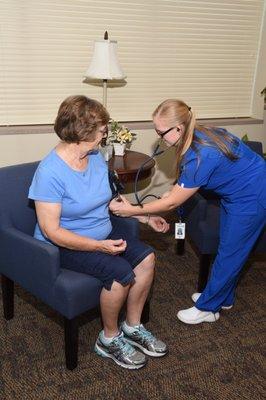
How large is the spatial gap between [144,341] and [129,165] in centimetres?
110

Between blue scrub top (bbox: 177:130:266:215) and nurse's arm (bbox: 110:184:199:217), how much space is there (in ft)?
0.13

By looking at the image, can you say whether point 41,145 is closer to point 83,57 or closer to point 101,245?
point 83,57

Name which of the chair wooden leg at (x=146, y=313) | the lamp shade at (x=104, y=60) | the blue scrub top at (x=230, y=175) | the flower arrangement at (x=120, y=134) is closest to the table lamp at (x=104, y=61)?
the lamp shade at (x=104, y=60)

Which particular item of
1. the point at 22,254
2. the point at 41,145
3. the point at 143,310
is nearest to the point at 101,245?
the point at 22,254

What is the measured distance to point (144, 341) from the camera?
2006 mm

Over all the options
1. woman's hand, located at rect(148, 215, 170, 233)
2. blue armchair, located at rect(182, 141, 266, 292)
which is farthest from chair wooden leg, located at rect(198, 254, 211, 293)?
woman's hand, located at rect(148, 215, 170, 233)

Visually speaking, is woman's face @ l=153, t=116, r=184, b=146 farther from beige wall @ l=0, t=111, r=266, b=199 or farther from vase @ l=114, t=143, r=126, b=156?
beige wall @ l=0, t=111, r=266, b=199

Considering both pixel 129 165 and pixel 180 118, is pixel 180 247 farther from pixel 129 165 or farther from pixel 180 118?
pixel 180 118

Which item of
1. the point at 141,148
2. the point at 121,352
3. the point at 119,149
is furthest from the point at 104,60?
the point at 121,352

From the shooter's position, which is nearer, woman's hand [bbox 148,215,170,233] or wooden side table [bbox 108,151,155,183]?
woman's hand [bbox 148,215,170,233]

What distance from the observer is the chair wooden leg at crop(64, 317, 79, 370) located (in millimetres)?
1832

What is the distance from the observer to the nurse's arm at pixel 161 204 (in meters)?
1.95

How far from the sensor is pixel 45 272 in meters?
1.77

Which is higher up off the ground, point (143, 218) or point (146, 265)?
point (143, 218)
